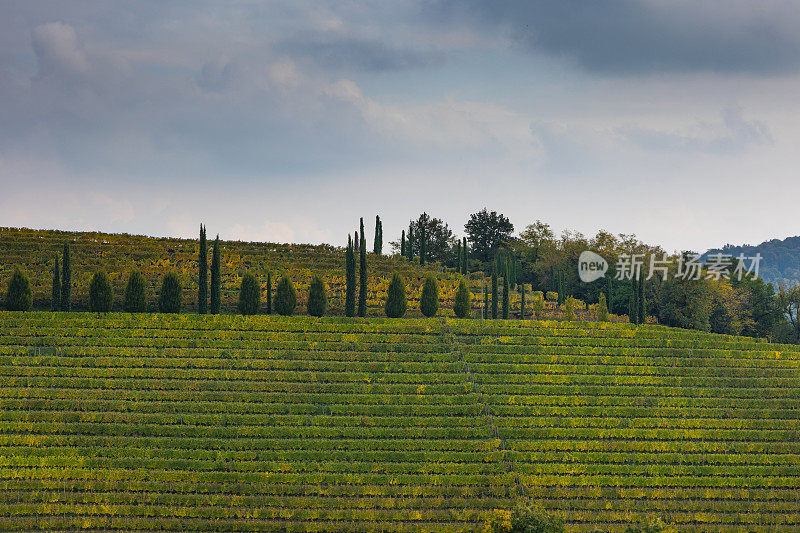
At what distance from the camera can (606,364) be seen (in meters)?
49.4

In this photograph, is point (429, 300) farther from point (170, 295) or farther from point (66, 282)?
point (66, 282)

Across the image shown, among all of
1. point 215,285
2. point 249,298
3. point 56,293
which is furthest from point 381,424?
point 56,293

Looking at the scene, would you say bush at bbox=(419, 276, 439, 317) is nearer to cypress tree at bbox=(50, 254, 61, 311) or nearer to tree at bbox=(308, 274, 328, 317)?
tree at bbox=(308, 274, 328, 317)

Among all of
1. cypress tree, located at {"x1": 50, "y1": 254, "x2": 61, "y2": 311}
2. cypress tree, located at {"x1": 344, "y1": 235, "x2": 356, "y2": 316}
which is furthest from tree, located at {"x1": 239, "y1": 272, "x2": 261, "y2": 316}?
cypress tree, located at {"x1": 50, "y1": 254, "x2": 61, "y2": 311}

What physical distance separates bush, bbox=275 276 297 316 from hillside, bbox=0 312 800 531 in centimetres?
277

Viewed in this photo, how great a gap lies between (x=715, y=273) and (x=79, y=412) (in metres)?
64.1

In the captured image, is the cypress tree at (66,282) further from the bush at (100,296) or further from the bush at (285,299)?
the bush at (285,299)

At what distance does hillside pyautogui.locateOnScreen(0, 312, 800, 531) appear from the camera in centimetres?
3569

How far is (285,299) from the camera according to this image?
55.2 metres

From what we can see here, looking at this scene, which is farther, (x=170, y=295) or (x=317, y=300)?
(x=317, y=300)

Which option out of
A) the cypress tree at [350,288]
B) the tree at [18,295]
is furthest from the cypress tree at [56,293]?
the cypress tree at [350,288]

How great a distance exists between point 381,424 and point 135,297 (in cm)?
2071

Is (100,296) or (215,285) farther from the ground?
(215,285)

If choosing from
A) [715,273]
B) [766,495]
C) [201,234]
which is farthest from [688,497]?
[715,273]
